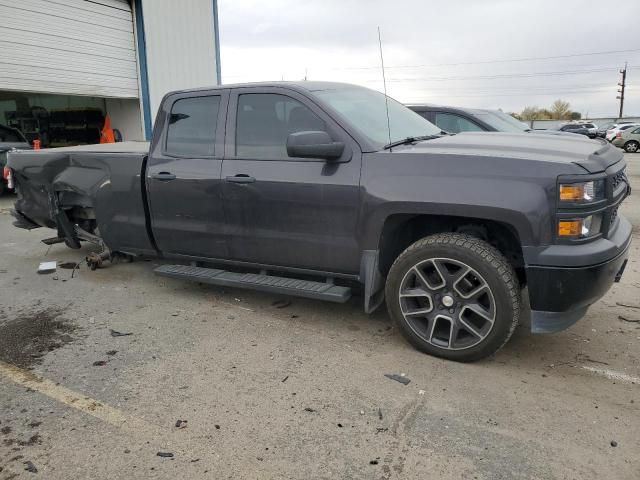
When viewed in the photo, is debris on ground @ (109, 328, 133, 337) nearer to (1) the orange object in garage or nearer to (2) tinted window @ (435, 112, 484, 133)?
(2) tinted window @ (435, 112, 484, 133)

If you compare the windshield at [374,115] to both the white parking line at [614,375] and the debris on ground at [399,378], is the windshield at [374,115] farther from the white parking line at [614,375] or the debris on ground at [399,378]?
the white parking line at [614,375]

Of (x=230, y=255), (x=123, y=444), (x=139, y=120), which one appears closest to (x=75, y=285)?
(x=230, y=255)

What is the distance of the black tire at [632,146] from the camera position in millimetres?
25938

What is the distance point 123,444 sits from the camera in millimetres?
2670

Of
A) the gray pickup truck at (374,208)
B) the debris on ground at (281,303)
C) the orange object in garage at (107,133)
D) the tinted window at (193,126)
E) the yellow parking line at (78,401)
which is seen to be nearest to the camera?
the yellow parking line at (78,401)

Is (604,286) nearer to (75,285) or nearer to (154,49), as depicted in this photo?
(75,285)

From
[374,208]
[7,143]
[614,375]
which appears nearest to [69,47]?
[7,143]

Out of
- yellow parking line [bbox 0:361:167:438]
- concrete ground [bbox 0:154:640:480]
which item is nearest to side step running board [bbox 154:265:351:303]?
concrete ground [bbox 0:154:640:480]

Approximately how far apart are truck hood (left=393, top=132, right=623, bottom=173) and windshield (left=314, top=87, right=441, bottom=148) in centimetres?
26

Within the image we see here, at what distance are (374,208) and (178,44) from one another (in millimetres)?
14203

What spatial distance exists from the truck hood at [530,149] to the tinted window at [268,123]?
77 centimetres

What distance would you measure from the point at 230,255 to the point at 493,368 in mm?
2228

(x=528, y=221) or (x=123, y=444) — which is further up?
(x=528, y=221)

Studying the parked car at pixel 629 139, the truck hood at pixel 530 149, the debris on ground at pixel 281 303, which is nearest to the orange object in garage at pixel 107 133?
the debris on ground at pixel 281 303
